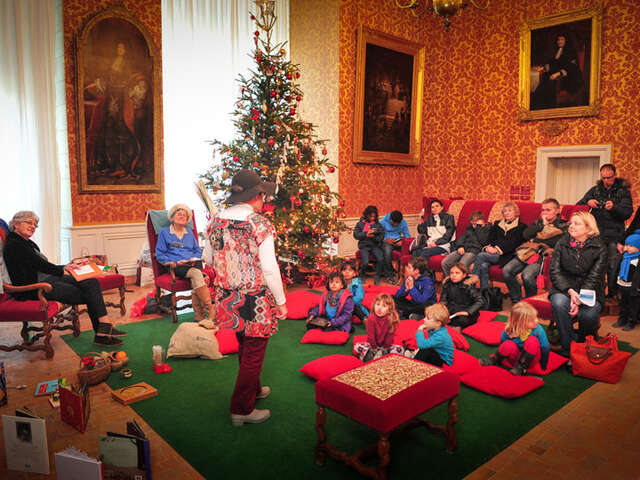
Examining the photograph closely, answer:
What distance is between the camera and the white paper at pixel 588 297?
15.0ft

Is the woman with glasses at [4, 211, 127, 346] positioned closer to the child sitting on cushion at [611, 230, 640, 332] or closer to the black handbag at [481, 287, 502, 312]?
the black handbag at [481, 287, 502, 312]

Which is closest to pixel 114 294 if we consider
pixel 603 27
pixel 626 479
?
pixel 626 479

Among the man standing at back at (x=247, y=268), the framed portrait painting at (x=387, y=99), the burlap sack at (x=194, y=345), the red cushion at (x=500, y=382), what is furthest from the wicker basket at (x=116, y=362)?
the framed portrait painting at (x=387, y=99)

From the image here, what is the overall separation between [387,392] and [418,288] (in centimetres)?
320

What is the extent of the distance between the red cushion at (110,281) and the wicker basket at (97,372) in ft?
4.78

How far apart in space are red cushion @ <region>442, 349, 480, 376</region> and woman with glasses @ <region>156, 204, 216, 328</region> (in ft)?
9.00

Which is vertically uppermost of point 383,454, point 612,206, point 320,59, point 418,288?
point 320,59

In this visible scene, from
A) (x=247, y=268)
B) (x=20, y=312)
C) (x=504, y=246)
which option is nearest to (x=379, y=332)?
(x=247, y=268)

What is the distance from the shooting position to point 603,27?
28.0 feet

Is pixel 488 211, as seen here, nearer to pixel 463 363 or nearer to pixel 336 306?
pixel 336 306

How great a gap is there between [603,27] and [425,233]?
4790mm

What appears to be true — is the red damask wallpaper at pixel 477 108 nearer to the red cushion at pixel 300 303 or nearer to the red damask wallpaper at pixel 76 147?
the red cushion at pixel 300 303

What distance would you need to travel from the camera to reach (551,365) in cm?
443

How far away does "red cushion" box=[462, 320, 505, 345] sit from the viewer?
16.9 ft
